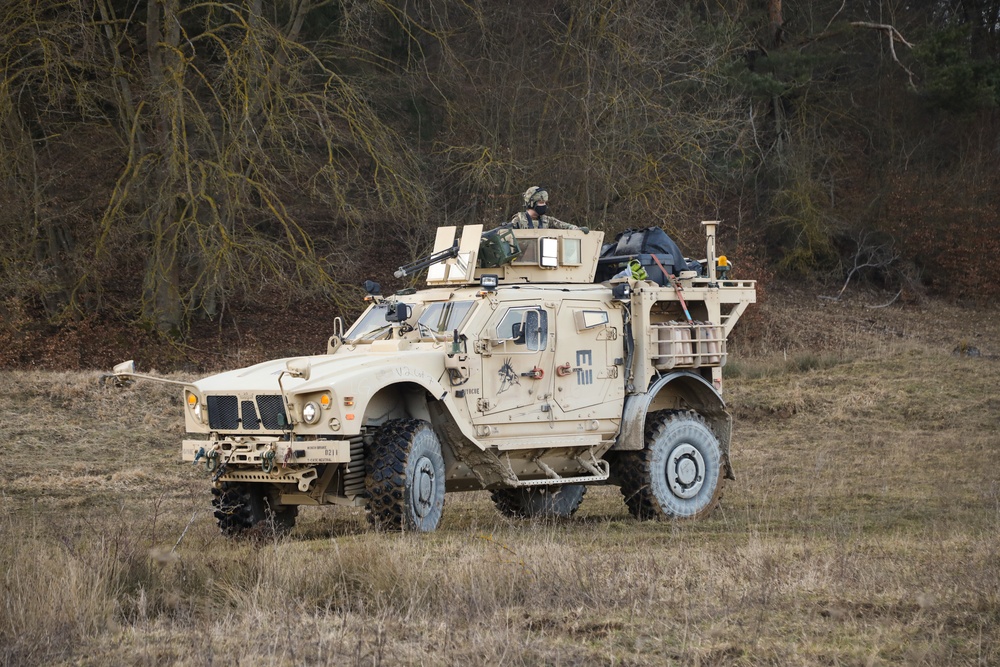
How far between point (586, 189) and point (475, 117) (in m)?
3.47

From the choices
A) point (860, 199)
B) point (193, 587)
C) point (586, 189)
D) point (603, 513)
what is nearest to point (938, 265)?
point (860, 199)

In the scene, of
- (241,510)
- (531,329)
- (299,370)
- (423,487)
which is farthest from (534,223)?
(241,510)

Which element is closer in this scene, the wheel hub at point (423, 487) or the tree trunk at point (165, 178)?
the wheel hub at point (423, 487)

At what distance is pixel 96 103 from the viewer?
A: 2348 cm

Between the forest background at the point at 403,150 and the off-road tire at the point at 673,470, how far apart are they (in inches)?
415

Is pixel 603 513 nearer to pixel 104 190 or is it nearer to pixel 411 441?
pixel 411 441

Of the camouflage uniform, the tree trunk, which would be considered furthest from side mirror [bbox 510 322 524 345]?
the tree trunk

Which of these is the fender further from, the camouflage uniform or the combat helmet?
the combat helmet

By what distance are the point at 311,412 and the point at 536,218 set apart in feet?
12.9

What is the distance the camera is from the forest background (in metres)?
22.0

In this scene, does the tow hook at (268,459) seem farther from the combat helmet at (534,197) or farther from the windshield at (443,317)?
the combat helmet at (534,197)

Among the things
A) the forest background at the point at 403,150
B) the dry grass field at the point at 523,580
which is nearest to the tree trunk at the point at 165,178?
the forest background at the point at 403,150

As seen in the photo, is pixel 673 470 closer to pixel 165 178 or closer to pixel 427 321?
pixel 427 321

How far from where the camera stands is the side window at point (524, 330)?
36.7 ft
